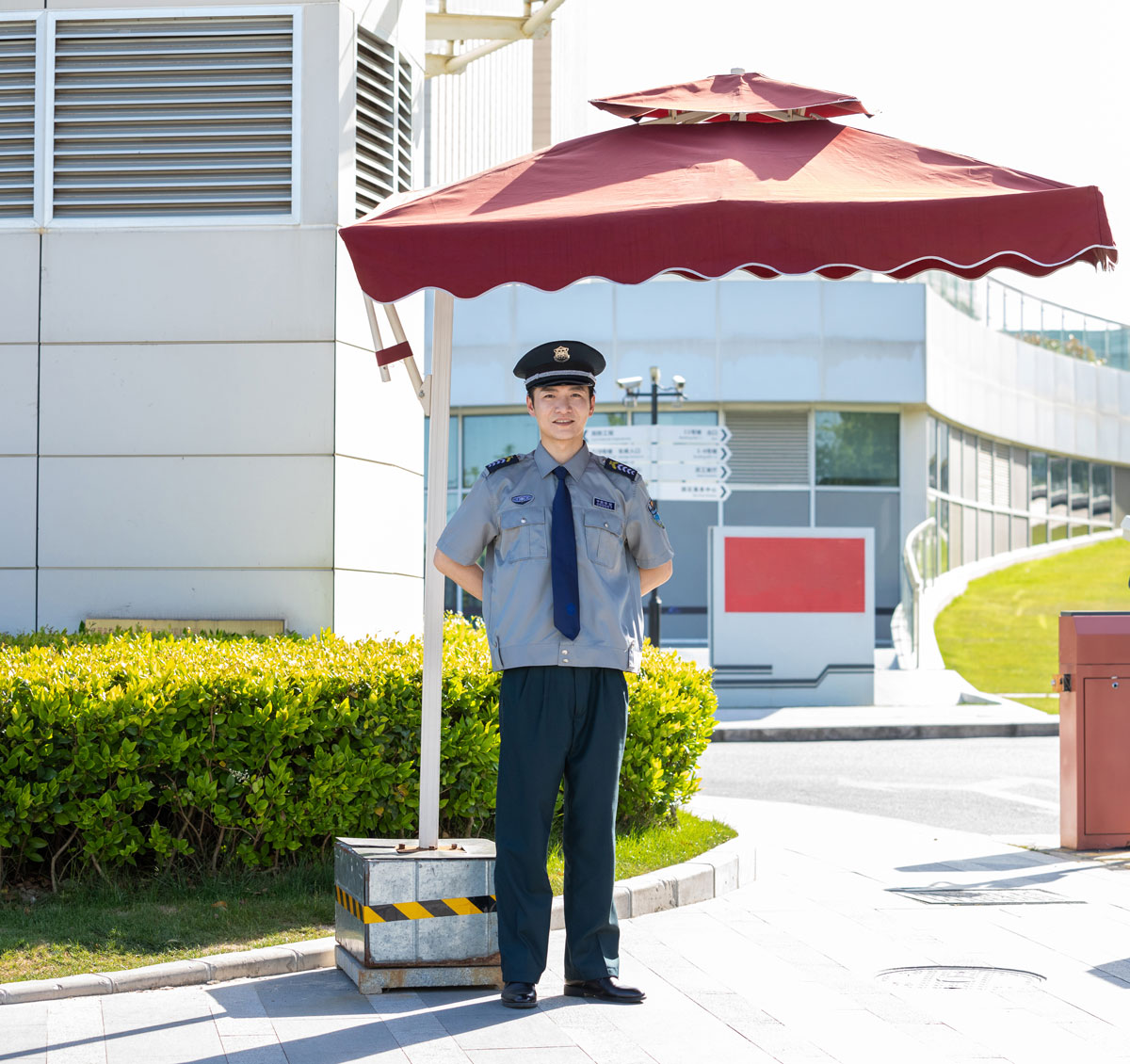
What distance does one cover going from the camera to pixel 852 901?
6.80 metres

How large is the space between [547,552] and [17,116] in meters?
5.08

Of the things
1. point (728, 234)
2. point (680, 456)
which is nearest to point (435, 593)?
point (728, 234)

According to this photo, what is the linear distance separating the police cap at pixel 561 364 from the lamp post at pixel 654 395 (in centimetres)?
1731

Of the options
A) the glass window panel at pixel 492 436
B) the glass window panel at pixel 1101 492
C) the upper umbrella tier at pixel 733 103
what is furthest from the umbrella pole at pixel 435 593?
the glass window panel at pixel 1101 492

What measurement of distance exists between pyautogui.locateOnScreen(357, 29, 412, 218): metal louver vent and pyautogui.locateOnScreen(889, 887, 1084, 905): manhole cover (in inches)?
190

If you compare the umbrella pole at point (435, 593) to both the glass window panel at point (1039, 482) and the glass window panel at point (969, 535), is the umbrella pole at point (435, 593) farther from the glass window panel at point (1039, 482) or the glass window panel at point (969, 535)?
the glass window panel at point (1039, 482)

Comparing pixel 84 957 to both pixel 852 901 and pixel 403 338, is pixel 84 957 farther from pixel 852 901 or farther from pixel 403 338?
pixel 852 901

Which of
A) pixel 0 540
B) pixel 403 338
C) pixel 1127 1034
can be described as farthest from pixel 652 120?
pixel 0 540

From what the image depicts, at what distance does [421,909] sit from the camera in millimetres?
5082

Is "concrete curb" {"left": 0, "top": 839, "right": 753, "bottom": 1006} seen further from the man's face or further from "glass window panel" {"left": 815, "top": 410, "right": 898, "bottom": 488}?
"glass window panel" {"left": 815, "top": 410, "right": 898, "bottom": 488}

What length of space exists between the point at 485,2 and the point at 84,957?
107 feet

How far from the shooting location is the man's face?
5023mm

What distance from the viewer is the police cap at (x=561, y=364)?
5.00 m

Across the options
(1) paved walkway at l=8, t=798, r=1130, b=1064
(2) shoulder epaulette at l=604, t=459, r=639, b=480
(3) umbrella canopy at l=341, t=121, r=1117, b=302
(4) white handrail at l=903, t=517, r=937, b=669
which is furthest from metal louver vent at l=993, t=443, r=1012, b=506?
(2) shoulder epaulette at l=604, t=459, r=639, b=480
